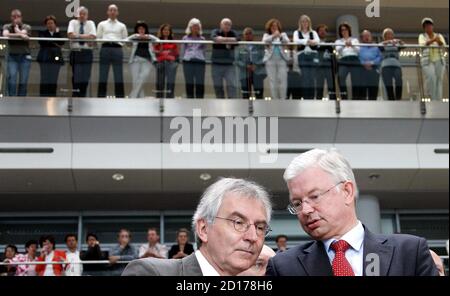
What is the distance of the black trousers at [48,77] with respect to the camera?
3.77 meters

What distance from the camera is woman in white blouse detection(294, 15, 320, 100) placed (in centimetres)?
534

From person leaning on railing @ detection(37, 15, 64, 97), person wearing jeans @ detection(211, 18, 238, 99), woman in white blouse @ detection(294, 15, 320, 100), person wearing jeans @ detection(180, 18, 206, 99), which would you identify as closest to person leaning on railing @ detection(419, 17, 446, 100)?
woman in white blouse @ detection(294, 15, 320, 100)

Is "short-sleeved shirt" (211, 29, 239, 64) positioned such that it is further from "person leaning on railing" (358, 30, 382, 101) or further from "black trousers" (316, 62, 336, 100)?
"person leaning on railing" (358, 30, 382, 101)

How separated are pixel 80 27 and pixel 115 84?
2.17 meters

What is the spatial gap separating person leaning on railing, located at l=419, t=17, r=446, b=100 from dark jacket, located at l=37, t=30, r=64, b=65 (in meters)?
3.94

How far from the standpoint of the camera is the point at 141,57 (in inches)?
234

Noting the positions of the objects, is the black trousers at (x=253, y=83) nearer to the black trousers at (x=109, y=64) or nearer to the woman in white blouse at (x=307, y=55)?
the woman in white blouse at (x=307, y=55)

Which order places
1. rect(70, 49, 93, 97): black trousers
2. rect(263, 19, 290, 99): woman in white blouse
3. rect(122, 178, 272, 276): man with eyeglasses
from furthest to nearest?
rect(263, 19, 290, 99): woman in white blouse → rect(70, 49, 93, 97): black trousers → rect(122, 178, 272, 276): man with eyeglasses

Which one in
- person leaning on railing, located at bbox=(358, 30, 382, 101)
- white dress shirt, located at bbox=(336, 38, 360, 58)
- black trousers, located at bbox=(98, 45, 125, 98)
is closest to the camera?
black trousers, located at bbox=(98, 45, 125, 98)

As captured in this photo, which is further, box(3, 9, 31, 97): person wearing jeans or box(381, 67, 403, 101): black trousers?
box(381, 67, 403, 101): black trousers

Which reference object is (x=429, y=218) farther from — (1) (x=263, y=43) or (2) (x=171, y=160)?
(1) (x=263, y=43)

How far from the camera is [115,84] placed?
626cm

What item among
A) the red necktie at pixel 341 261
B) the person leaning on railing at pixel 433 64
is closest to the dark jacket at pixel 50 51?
the red necktie at pixel 341 261
